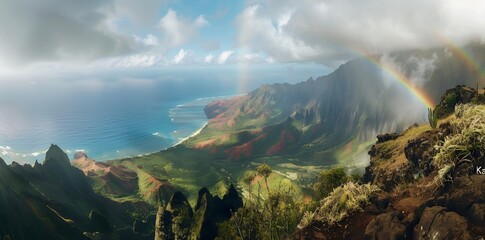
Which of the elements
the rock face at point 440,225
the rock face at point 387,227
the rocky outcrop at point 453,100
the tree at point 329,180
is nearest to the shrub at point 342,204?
the rock face at point 387,227

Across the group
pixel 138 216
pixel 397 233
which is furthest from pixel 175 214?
pixel 397 233

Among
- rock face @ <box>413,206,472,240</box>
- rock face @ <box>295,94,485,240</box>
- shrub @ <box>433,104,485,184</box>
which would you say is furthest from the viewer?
shrub @ <box>433,104,485,184</box>

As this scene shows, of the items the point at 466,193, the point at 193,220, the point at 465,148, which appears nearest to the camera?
the point at 466,193

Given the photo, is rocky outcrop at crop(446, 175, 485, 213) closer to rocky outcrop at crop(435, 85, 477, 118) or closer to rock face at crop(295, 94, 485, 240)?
rock face at crop(295, 94, 485, 240)

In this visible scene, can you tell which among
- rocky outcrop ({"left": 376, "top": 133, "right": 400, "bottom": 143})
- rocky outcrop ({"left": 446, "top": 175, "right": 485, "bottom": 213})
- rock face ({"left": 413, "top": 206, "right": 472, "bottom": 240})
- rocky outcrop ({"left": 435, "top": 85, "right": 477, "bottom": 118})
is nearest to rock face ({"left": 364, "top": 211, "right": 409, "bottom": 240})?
rock face ({"left": 413, "top": 206, "right": 472, "bottom": 240})

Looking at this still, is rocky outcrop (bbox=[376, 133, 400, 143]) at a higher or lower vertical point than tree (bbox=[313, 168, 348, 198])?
higher

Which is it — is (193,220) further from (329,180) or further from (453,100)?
(453,100)

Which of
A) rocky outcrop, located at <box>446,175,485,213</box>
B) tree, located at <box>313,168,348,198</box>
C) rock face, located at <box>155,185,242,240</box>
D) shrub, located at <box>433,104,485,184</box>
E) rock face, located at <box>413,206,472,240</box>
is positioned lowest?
rock face, located at <box>155,185,242,240</box>

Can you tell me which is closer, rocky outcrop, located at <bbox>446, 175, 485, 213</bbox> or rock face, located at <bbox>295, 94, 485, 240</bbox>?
rock face, located at <bbox>295, 94, 485, 240</bbox>

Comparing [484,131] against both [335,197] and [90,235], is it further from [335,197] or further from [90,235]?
[90,235]

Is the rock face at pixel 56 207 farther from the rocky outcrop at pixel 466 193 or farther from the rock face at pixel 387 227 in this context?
the rocky outcrop at pixel 466 193

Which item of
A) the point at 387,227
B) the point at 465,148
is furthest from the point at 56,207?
the point at 465,148
